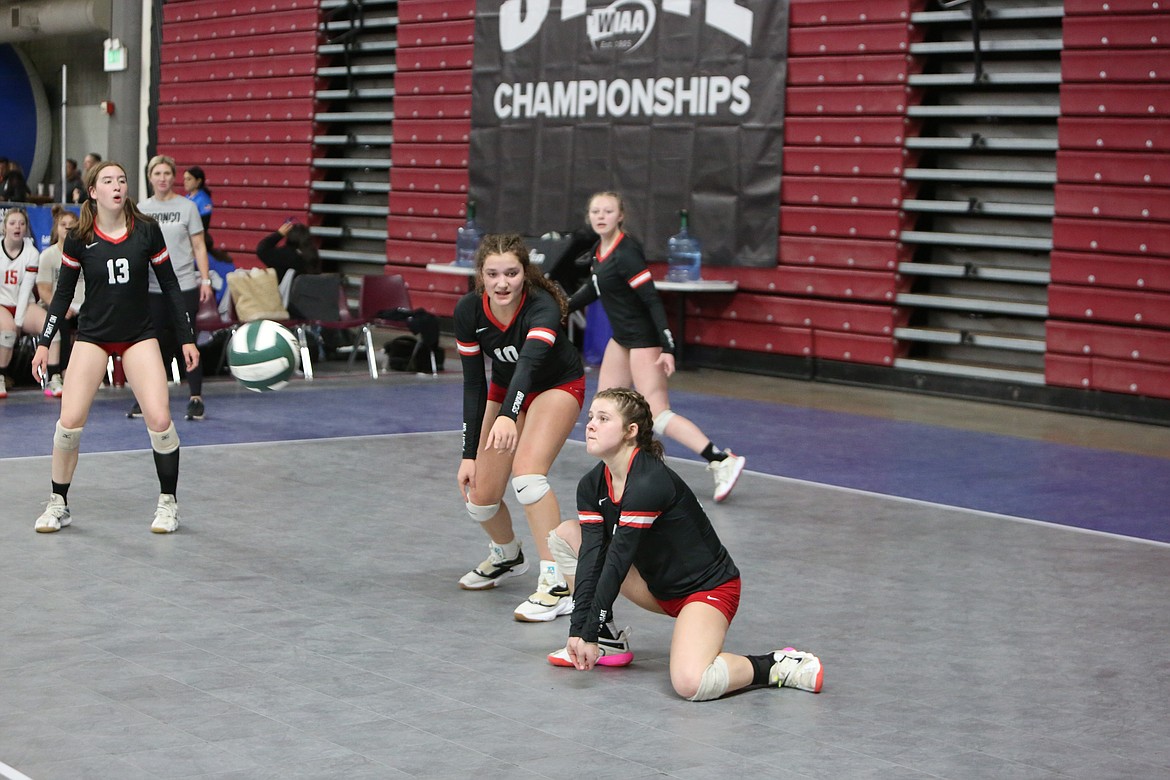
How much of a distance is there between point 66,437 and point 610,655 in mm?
3159

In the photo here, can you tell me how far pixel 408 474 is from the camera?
27.9 ft

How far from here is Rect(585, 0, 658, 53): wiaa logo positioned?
1461 centimetres

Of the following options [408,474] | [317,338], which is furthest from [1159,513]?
[317,338]

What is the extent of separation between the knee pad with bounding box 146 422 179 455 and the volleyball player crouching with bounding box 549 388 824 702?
9.10 ft

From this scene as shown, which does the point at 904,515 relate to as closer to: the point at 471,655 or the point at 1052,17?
the point at 471,655

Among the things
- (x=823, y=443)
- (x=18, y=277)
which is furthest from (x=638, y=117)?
(x=18, y=277)

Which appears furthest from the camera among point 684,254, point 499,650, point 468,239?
point 468,239

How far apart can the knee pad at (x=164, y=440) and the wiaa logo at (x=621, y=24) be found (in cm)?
899

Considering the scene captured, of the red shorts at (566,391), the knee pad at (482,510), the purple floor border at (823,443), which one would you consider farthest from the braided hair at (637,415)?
the purple floor border at (823,443)

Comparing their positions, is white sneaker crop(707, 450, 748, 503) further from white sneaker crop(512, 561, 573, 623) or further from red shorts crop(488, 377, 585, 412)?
white sneaker crop(512, 561, 573, 623)

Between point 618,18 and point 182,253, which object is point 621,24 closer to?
point 618,18

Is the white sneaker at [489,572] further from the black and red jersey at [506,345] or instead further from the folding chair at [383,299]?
the folding chair at [383,299]

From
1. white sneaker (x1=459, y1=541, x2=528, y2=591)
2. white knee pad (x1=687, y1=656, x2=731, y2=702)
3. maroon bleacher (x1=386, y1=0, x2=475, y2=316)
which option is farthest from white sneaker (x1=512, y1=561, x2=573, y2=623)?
maroon bleacher (x1=386, y1=0, x2=475, y2=316)

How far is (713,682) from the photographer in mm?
4523
